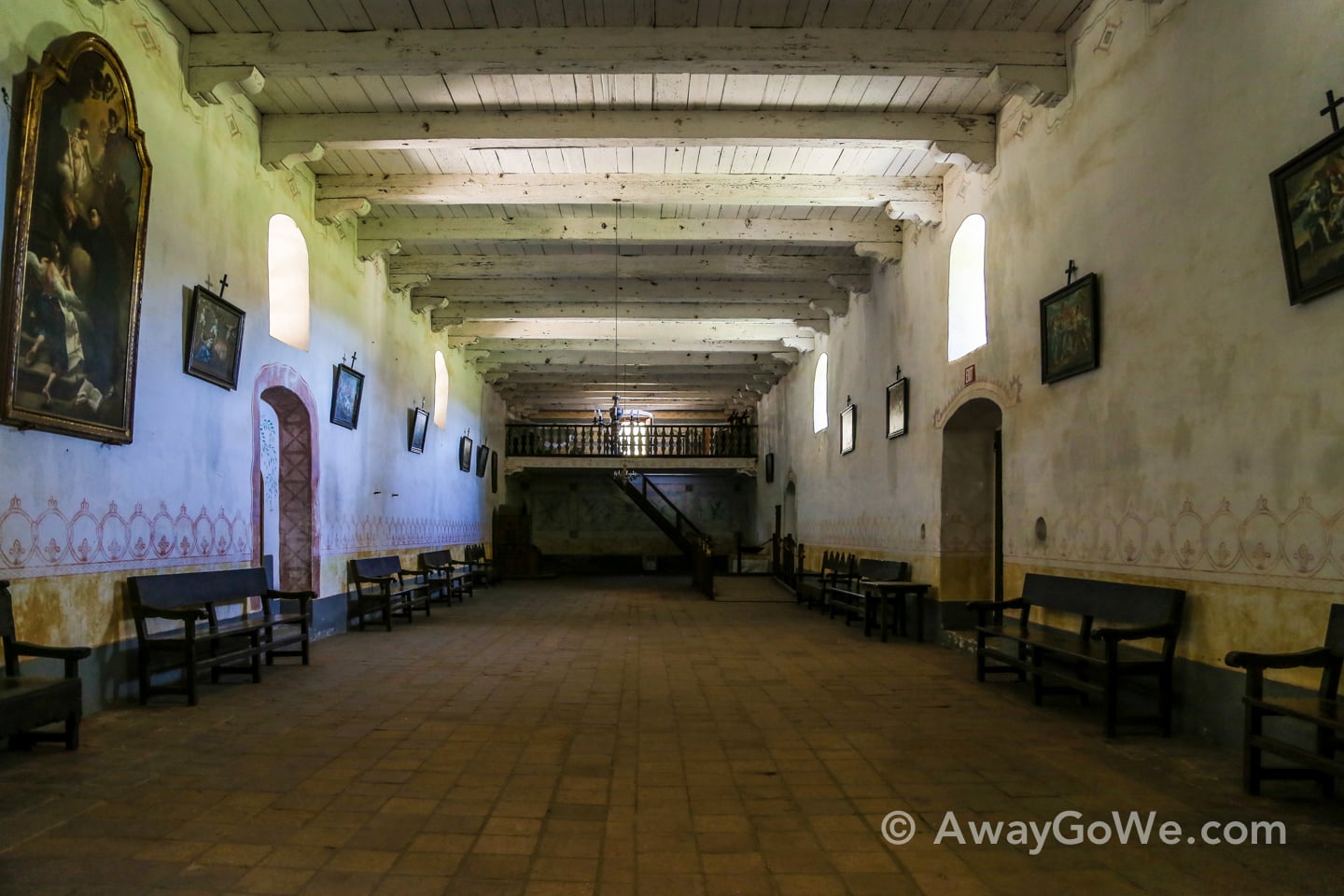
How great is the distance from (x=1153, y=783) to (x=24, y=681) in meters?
5.67

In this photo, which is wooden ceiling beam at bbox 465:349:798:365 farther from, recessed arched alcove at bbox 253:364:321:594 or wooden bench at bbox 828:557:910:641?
recessed arched alcove at bbox 253:364:321:594

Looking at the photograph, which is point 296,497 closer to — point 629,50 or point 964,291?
point 629,50

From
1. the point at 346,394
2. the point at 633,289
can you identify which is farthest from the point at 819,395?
the point at 346,394

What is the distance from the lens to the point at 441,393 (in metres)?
15.6

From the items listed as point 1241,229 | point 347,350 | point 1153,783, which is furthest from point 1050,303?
point 347,350

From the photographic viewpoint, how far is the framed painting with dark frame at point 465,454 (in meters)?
16.8

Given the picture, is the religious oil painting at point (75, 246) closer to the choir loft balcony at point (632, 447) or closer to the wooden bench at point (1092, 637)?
the wooden bench at point (1092, 637)

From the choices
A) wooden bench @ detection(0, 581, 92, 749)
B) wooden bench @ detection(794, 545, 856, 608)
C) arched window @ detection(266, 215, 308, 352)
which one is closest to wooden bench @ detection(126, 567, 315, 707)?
wooden bench @ detection(0, 581, 92, 749)

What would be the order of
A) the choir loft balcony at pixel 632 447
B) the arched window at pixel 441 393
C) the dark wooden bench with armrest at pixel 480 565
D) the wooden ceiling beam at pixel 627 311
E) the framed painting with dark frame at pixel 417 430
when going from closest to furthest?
the framed painting with dark frame at pixel 417 430
the wooden ceiling beam at pixel 627 311
the arched window at pixel 441 393
the dark wooden bench with armrest at pixel 480 565
the choir loft balcony at pixel 632 447

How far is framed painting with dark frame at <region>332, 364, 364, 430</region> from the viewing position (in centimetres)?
972

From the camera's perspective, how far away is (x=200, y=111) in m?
6.84

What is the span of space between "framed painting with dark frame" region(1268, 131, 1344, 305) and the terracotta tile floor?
240 centimetres

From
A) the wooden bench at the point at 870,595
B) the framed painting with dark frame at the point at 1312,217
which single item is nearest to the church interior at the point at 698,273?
the framed painting with dark frame at the point at 1312,217

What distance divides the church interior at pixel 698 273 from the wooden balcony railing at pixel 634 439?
34.4ft
